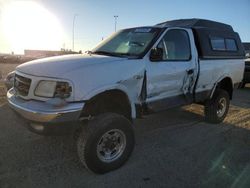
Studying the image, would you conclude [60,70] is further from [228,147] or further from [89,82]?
A: [228,147]

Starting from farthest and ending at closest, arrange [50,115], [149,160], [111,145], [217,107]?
[217,107] → [149,160] → [111,145] → [50,115]

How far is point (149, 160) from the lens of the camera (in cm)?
469

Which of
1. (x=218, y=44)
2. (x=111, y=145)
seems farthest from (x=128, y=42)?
(x=218, y=44)

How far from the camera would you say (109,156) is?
14.2ft

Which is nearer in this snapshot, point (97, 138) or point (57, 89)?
point (57, 89)

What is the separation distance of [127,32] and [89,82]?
6.54 ft

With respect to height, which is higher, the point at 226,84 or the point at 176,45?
the point at 176,45

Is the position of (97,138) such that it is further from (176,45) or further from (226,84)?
(226,84)

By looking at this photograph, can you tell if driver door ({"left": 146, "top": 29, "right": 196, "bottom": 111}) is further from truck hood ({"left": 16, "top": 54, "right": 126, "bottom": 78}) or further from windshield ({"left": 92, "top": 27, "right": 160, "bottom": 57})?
truck hood ({"left": 16, "top": 54, "right": 126, "bottom": 78})

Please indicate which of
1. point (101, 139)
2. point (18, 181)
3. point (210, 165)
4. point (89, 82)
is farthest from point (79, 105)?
point (210, 165)

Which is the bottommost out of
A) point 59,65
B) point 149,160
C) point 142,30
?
point 149,160

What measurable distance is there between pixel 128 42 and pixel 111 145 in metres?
1.88

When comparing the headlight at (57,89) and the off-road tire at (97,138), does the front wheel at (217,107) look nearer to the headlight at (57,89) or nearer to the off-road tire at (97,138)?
the off-road tire at (97,138)

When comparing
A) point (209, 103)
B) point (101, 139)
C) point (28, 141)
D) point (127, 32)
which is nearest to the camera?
point (101, 139)
